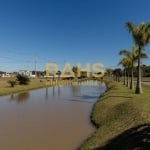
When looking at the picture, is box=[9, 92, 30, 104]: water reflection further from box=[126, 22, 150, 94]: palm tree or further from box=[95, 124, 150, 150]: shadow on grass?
box=[95, 124, 150, 150]: shadow on grass

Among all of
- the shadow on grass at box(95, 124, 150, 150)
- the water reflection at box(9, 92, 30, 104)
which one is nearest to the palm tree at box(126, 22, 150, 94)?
the water reflection at box(9, 92, 30, 104)

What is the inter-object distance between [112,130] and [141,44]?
54.3 feet

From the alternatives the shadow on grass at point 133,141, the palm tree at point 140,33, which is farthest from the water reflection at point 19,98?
the shadow on grass at point 133,141

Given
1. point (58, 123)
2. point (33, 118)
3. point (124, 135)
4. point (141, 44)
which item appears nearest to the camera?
point (124, 135)

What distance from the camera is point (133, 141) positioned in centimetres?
825

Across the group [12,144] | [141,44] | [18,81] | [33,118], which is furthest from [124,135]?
[18,81]

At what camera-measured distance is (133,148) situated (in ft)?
25.2

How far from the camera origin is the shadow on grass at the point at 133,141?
25.4ft

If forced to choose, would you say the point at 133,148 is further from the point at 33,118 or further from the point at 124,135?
the point at 33,118

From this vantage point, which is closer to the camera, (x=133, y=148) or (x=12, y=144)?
(x=133, y=148)

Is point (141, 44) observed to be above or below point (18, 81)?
above

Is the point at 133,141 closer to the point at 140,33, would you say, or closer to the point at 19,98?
the point at 140,33

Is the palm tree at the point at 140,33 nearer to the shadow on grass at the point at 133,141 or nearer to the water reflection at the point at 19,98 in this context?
the water reflection at the point at 19,98

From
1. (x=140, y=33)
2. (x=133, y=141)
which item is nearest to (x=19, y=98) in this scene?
(x=140, y=33)
